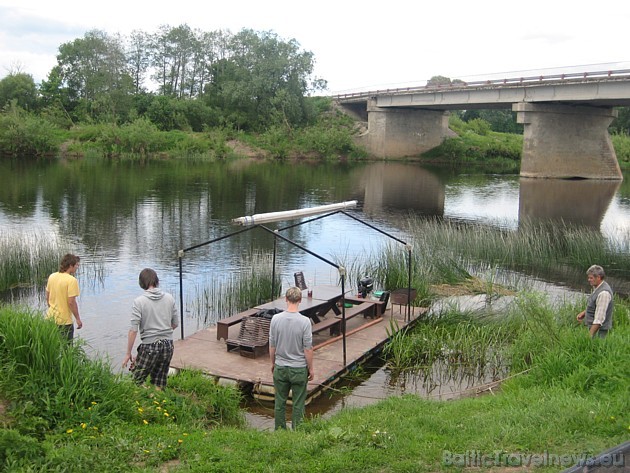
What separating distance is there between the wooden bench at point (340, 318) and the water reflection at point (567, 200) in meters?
18.8

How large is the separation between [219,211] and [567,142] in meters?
35.9

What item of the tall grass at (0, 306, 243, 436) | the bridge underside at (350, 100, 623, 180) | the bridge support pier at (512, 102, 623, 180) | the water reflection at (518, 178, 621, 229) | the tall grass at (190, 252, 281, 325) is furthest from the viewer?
the bridge support pier at (512, 102, 623, 180)

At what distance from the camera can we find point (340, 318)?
1253 cm

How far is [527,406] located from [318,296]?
575cm

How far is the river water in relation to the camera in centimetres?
1605

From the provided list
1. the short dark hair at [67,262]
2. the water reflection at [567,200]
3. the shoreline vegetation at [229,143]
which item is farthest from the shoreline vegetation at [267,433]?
the shoreline vegetation at [229,143]

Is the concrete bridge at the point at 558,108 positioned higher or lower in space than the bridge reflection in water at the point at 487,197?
higher

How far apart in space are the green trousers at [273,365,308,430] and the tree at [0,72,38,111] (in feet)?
245

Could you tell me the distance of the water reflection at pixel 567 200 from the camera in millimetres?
33419

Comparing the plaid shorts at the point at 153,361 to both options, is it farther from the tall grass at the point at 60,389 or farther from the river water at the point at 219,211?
the river water at the point at 219,211

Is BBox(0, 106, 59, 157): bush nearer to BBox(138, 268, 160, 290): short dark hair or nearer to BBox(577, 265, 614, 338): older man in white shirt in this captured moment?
BBox(138, 268, 160, 290): short dark hair

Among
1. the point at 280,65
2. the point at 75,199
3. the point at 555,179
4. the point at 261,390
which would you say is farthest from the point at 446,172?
the point at 261,390

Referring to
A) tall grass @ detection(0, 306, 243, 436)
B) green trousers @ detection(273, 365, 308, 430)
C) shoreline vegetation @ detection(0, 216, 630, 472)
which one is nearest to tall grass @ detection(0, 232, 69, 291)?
shoreline vegetation @ detection(0, 216, 630, 472)

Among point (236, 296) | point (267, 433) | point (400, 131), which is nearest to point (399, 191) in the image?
point (236, 296)
